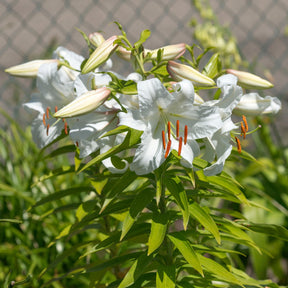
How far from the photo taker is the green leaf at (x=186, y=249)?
1.02m

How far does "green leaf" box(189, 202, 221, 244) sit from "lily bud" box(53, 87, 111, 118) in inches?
12.8

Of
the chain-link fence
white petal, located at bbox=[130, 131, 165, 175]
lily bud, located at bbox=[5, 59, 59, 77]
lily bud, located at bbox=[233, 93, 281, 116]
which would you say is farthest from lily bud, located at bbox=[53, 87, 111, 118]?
the chain-link fence

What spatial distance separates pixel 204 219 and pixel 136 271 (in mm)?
191

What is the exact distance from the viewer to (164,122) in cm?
108

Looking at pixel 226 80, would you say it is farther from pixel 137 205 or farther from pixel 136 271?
pixel 136 271

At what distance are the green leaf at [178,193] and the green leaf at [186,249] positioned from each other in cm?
7

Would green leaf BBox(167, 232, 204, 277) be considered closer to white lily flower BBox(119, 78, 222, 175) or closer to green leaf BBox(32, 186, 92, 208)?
white lily flower BBox(119, 78, 222, 175)

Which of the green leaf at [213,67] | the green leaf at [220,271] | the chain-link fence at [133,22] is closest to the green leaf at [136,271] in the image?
the green leaf at [220,271]

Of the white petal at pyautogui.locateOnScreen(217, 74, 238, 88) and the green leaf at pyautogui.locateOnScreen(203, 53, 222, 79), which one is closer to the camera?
the white petal at pyautogui.locateOnScreen(217, 74, 238, 88)

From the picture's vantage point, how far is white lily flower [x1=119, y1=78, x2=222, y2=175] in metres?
1.00

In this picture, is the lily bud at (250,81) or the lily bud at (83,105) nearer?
the lily bud at (83,105)

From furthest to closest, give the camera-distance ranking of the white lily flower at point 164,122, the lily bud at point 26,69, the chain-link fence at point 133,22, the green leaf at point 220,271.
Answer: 1. the chain-link fence at point 133,22
2. the lily bud at point 26,69
3. the green leaf at point 220,271
4. the white lily flower at point 164,122

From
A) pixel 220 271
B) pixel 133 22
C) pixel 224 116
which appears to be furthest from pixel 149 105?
pixel 133 22

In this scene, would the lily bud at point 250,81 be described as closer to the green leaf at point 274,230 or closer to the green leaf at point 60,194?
the green leaf at point 274,230
